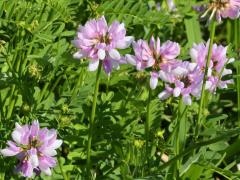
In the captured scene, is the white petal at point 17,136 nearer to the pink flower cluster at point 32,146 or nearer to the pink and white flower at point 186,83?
the pink flower cluster at point 32,146

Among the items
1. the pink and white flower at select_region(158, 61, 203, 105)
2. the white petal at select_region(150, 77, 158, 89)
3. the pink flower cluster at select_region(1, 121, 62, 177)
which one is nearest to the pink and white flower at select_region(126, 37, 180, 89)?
the white petal at select_region(150, 77, 158, 89)

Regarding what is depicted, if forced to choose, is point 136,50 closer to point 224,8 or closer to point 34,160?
point 224,8

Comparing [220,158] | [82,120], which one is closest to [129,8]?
[82,120]

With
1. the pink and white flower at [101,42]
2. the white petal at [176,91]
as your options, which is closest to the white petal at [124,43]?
the pink and white flower at [101,42]

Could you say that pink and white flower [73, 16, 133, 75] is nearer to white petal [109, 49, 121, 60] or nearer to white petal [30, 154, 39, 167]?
white petal [109, 49, 121, 60]

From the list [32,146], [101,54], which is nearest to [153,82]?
[101,54]

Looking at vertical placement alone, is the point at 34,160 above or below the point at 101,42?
below

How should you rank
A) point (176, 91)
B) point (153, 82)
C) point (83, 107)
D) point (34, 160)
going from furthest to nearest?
point (83, 107), point (176, 91), point (153, 82), point (34, 160)
